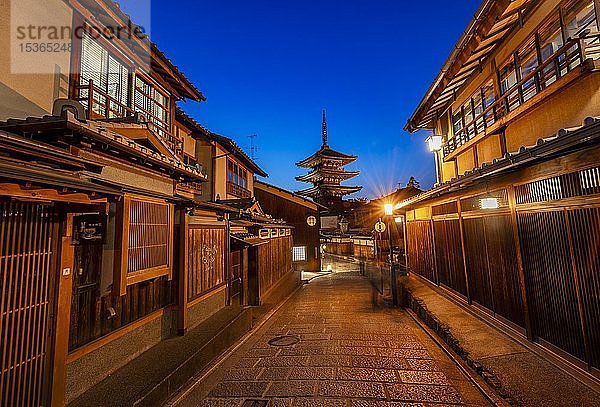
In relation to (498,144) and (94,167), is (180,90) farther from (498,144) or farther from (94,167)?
(498,144)

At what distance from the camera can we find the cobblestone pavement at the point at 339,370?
5738 millimetres

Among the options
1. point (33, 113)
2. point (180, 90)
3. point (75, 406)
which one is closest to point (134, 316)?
point (75, 406)

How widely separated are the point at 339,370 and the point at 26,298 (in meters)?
6.32

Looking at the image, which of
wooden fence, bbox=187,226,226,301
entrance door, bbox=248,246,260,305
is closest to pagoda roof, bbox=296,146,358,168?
entrance door, bbox=248,246,260,305

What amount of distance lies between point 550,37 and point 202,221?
12.5 meters

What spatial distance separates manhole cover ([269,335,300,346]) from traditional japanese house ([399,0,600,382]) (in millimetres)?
6079

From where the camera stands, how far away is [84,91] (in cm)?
758

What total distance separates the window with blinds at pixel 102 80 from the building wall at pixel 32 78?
1.79 ft

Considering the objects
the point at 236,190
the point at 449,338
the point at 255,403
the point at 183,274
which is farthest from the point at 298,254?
the point at 255,403

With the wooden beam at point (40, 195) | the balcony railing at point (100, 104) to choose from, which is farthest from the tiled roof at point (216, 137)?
the wooden beam at point (40, 195)

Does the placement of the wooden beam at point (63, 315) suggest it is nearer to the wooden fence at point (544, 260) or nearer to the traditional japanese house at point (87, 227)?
the traditional japanese house at point (87, 227)

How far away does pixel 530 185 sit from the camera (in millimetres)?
6613

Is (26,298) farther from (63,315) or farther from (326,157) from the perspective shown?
(326,157)

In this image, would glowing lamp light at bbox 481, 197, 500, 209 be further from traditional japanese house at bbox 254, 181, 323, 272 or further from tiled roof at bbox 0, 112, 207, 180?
traditional japanese house at bbox 254, 181, 323, 272
